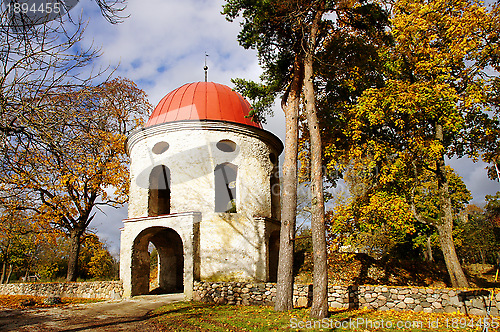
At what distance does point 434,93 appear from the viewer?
34.4ft

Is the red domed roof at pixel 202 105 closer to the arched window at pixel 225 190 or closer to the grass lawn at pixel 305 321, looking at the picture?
the arched window at pixel 225 190

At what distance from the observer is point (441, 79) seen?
10969 mm

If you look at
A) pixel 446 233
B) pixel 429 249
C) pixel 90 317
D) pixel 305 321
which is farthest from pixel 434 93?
pixel 429 249

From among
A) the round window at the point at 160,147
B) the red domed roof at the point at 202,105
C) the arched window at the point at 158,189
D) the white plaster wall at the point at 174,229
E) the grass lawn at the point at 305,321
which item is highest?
the red domed roof at the point at 202,105

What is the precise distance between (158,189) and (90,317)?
734 centimetres

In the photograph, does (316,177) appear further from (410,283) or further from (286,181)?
(410,283)

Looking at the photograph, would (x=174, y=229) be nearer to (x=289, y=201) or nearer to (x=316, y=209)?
(x=289, y=201)

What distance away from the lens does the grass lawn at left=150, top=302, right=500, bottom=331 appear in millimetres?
7645

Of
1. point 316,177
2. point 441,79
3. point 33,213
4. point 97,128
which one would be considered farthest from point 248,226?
point 33,213

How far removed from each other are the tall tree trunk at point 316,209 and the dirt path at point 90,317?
4099mm

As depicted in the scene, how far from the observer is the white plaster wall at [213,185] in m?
13.2

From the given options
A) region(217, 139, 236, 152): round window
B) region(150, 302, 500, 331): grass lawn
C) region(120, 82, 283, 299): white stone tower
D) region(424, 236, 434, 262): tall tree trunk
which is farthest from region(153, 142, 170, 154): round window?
region(424, 236, 434, 262): tall tree trunk

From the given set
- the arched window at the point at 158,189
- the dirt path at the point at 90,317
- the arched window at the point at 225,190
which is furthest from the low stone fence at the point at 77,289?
the arched window at the point at 225,190

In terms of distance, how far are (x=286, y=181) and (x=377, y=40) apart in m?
6.34
